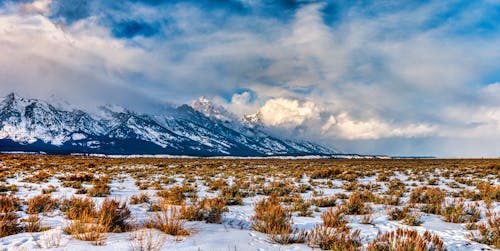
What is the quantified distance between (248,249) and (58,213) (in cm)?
543

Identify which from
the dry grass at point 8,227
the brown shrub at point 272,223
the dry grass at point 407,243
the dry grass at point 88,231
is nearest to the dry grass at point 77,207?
the dry grass at point 8,227

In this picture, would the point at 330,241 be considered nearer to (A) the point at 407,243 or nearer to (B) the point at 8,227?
(A) the point at 407,243

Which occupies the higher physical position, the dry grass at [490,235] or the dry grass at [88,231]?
A: the dry grass at [88,231]

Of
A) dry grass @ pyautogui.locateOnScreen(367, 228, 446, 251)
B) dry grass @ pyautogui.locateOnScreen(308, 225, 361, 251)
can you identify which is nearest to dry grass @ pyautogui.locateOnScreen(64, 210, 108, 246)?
dry grass @ pyautogui.locateOnScreen(308, 225, 361, 251)

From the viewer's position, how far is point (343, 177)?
21469 millimetres

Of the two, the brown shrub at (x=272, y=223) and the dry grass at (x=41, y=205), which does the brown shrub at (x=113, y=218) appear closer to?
the dry grass at (x=41, y=205)

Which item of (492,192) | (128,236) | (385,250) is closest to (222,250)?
(128,236)

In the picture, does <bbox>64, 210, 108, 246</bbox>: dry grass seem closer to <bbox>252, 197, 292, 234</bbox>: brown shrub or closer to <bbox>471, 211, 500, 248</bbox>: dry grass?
<bbox>252, 197, 292, 234</bbox>: brown shrub

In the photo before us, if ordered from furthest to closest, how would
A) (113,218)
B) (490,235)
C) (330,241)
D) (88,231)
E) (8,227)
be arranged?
1. (490,235)
2. (113,218)
3. (8,227)
4. (330,241)
5. (88,231)

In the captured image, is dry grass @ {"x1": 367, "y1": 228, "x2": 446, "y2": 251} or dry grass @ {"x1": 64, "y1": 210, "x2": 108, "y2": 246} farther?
dry grass @ {"x1": 64, "y1": 210, "x2": 108, "y2": 246}

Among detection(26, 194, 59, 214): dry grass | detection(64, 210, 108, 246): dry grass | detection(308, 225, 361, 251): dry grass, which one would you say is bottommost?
detection(26, 194, 59, 214): dry grass

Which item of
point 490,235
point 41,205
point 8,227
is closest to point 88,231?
point 8,227

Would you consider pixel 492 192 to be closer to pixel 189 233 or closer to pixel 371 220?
pixel 371 220

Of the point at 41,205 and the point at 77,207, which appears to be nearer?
the point at 77,207
